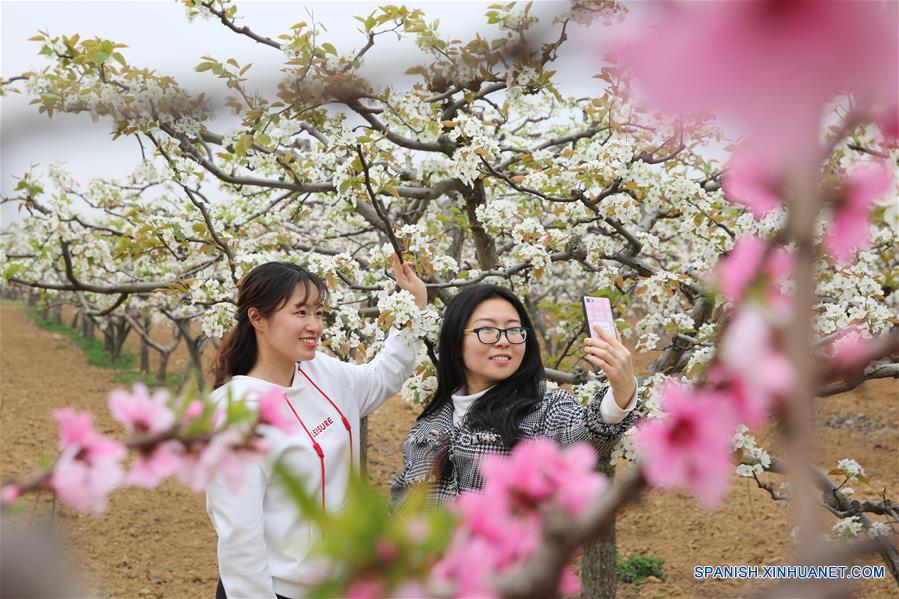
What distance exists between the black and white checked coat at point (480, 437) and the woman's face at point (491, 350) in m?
0.17

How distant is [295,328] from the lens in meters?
2.64

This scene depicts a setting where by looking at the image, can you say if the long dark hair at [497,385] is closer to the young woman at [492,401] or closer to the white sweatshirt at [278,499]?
the young woman at [492,401]

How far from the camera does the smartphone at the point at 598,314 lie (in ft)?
8.27

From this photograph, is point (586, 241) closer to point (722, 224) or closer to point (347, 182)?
point (722, 224)

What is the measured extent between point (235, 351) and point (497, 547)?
248 centimetres

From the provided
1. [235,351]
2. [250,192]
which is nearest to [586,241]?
[235,351]

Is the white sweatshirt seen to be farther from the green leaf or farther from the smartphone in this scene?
the green leaf

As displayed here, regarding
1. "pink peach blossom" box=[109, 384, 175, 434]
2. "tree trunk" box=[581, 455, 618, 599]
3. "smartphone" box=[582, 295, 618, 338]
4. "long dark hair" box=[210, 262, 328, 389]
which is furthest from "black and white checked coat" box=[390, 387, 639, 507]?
"pink peach blossom" box=[109, 384, 175, 434]

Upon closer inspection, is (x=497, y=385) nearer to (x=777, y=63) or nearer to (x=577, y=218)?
(x=577, y=218)

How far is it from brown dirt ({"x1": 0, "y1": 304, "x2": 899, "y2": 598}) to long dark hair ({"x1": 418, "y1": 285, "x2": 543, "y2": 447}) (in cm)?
136

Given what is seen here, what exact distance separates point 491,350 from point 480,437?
33cm

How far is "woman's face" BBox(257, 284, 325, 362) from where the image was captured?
2.64m

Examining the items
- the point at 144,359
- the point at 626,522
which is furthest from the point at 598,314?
the point at 144,359

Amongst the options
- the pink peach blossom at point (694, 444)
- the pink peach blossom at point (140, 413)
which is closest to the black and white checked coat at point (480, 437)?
the pink peach blossom at point (140, 413)
